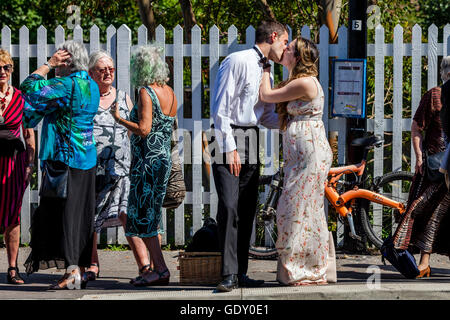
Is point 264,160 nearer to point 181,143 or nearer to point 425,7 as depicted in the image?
point 181,143

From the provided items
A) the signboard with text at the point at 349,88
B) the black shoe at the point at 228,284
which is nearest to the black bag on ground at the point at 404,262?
the black shoe at the point at 228,284

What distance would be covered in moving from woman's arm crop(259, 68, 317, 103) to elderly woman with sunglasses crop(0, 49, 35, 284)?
199 centimetres

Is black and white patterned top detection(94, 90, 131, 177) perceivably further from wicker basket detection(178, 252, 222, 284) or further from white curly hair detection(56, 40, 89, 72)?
wicker basket detection(178, 252, 222, 284)

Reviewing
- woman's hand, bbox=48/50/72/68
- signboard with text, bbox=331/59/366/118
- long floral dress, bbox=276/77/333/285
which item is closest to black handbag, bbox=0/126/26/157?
woman's hand, bbox=48/50/72/68

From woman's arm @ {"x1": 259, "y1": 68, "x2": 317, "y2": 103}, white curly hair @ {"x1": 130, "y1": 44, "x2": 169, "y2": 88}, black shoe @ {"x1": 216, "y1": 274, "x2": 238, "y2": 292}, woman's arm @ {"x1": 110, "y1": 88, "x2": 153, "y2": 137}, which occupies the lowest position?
black shoe @ {"x1": 216, "y1": 274, "x2": 238, "y2": 292}

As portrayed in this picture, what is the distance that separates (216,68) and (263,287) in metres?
2.74

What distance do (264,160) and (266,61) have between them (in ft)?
7.43

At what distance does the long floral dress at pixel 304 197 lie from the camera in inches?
232

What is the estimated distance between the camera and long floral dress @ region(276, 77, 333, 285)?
19.4 ft

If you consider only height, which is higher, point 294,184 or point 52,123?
point 52,123

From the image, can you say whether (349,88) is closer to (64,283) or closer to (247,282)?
(247,282)
